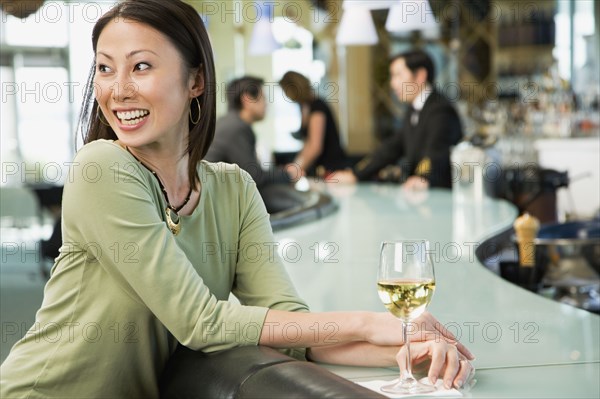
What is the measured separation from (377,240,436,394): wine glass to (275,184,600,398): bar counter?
8cm

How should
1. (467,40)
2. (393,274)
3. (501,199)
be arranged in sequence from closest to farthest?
(393,274), (501,199), (467,40)

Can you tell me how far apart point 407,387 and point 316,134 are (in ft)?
19.4

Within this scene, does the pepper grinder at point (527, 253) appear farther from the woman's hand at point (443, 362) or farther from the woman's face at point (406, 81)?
the woman's face at point (406, 81)

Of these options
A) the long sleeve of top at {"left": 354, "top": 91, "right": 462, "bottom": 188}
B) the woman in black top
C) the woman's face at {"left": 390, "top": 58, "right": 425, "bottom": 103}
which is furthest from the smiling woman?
the woman in black top

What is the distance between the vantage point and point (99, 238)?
1313 millimetres

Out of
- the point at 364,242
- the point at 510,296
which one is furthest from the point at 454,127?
the point at 510,296

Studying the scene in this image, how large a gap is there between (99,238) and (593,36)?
8125 mm

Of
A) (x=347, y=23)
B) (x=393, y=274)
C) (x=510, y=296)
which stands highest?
(x=347, y=23)

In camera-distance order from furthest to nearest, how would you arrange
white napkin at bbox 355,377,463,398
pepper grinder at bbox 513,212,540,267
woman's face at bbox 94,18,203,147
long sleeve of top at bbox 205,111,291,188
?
1. long sleeve of top at bbox 205,111,291,188
2. pepper grinder at bbox 513,212,540,267
3. woman's face at bbox 94,18,203,147
4. white napkin at bbox 355,377,463,398

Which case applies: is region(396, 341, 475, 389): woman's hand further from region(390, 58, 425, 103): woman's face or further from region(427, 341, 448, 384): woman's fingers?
region(390, 58, 425, 103): woman's face

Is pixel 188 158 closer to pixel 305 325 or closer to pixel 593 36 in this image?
pixel 305 325

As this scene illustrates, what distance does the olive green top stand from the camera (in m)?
1.30

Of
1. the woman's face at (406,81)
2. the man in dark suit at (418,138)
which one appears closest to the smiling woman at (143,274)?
the man in dark suit at (418,138)

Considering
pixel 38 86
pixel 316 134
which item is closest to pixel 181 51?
pixel 316 134
